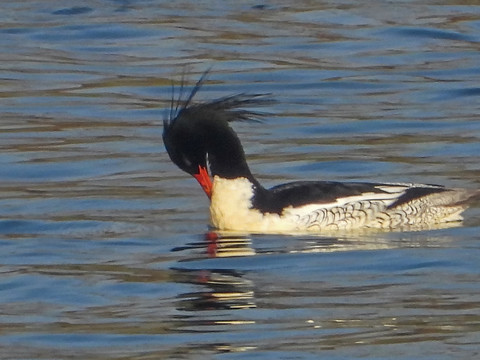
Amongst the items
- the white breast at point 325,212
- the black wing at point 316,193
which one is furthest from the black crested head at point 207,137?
the black wing at point 316,193

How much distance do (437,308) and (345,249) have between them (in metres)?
1.99

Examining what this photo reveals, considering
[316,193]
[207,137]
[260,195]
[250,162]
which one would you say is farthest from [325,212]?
[250,162]

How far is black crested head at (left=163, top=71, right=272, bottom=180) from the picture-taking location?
475 inches

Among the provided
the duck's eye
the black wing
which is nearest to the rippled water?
the black wing

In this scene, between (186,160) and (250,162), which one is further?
(250,162)

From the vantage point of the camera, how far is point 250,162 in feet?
49.4

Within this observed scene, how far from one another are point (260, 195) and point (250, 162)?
2.83 metres

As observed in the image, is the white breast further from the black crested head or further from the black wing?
the black crested head

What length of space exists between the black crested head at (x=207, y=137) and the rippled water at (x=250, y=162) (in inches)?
20.1

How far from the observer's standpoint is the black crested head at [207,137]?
39.5 feet

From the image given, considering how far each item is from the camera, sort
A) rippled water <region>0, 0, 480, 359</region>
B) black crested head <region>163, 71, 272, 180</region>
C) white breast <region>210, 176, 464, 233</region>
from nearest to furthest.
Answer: rippled water <region>0, 0, 480, 359</region> < black crested head <region>163, 71, 272, 180</region> < white breast <region>210, 176, 464, 233</region>

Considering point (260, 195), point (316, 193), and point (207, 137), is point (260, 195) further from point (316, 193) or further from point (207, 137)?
point (207, 137)

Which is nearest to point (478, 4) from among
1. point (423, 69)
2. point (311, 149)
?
point (423, 69)

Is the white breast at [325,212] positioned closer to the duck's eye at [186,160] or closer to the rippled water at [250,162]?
the rippled water at [250,162]
